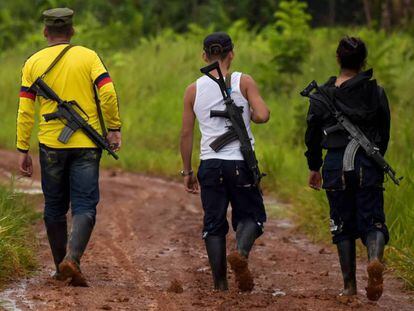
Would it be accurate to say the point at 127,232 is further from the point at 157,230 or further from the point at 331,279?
the point at 331,279

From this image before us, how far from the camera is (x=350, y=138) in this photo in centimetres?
712

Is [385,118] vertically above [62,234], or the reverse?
[385,118]

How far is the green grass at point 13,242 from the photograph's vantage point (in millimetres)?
7805

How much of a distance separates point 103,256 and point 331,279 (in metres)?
2.11

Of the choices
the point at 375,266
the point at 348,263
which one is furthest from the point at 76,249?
the point at 375,266

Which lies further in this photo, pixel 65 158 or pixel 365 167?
Result: pixel 65 158

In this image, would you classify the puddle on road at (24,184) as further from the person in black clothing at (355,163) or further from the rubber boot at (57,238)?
the person in black clothing at (355,163)

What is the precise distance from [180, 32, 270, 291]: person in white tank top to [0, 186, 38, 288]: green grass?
1.44 m

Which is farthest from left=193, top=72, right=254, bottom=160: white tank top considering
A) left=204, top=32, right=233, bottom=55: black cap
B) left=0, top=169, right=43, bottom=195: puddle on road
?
left=0, top=169, right=43, bottom=195: puddle on road

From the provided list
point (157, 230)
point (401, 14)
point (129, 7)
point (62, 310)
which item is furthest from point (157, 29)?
point (62, 310)

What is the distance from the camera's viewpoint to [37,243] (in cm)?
955

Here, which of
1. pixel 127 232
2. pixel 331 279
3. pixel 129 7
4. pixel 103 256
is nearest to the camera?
pixel 331 279

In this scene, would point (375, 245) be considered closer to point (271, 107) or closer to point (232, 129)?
point (232, 129)

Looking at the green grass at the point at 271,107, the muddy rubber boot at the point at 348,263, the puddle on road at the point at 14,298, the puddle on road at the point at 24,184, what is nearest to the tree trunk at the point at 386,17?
the green grass at the point at 271,107
